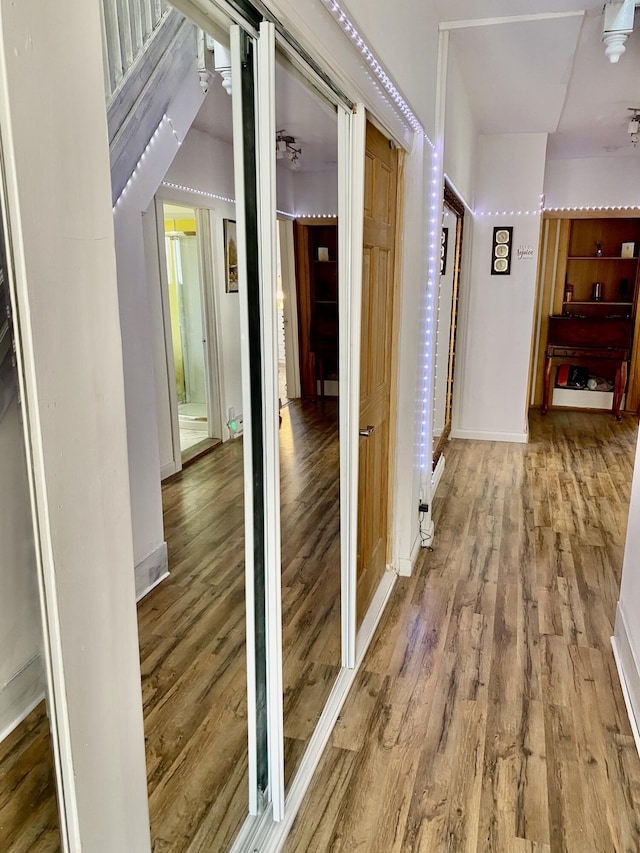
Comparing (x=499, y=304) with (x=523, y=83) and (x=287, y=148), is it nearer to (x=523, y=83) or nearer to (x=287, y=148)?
(x=523, y=83)

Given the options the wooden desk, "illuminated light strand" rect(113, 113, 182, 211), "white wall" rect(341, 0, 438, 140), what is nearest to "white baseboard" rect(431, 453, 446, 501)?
"white wall" rect(341, 0, 438, 140)

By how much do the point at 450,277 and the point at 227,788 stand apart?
4.11 metres

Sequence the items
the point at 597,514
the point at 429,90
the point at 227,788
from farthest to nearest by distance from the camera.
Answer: the point at 597,514 < the point at 429,90 < the point at 227,788

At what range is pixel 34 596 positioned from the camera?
71cm

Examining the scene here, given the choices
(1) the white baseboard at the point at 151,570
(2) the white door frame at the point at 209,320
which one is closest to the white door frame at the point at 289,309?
(2) the white door frame at the point at 209,320

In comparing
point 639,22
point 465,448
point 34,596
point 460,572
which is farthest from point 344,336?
point 465,448

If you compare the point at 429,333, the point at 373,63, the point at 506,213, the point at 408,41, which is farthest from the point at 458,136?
the point at 373,63

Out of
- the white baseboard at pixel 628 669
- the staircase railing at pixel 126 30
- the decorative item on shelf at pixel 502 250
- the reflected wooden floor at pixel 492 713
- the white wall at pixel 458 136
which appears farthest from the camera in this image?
the decorative item on shelf at pixel 502 250

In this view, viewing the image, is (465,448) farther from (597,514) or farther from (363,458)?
(363,458)

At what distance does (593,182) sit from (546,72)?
121 inches

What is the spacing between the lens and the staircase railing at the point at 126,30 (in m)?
1.07

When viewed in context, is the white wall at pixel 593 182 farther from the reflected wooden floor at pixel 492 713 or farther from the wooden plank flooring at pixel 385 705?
the wooden plank flooring at pixel 385 705

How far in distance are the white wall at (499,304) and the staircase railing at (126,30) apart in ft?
15.2

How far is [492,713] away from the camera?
2.17 m
